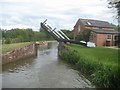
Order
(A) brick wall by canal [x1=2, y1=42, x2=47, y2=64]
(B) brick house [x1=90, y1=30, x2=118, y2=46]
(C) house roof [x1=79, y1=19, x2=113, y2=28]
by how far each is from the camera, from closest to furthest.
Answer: (A) brick wall by canal [x1=2, y1=42, x2=47, y2=64]
(B) brick house [x1=90, y1=30, x2=118, y2=46]
(C) house roof [x1=79, y1=19, x2=113, y2=28]

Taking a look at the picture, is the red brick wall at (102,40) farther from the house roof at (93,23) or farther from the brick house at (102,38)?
the house roof at (93,23)

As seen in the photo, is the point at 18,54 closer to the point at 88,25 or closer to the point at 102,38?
the point at 102,38

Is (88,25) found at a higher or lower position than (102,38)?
higher

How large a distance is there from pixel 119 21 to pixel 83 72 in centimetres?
524

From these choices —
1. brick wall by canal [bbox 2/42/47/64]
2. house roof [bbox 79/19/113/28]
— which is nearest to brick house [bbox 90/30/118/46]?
house roof [bbox 79/19/113/28]

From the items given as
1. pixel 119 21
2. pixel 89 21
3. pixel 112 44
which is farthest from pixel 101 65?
pixel 89 21

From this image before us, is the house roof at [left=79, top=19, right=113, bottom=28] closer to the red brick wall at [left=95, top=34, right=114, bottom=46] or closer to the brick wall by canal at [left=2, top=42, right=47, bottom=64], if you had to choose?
the red brick wall at [left=95, top=34, right=114, bottom=46]

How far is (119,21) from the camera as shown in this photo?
1931cm

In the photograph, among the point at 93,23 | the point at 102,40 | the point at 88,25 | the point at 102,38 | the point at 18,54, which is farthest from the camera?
the point at 93,23

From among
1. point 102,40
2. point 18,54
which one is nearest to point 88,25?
point 102,40

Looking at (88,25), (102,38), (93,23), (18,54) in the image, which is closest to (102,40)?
(102,38)

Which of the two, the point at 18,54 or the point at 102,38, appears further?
the point at 102,38

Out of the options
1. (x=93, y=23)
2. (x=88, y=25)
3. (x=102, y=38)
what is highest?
(x=93, y=23)

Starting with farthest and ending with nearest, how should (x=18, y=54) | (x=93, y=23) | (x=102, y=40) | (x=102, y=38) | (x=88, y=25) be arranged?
(x=93, y=23) → (x=88, y=25) → (x=102, y=40) → (x=102, y=38) → (x=18, y=54)
